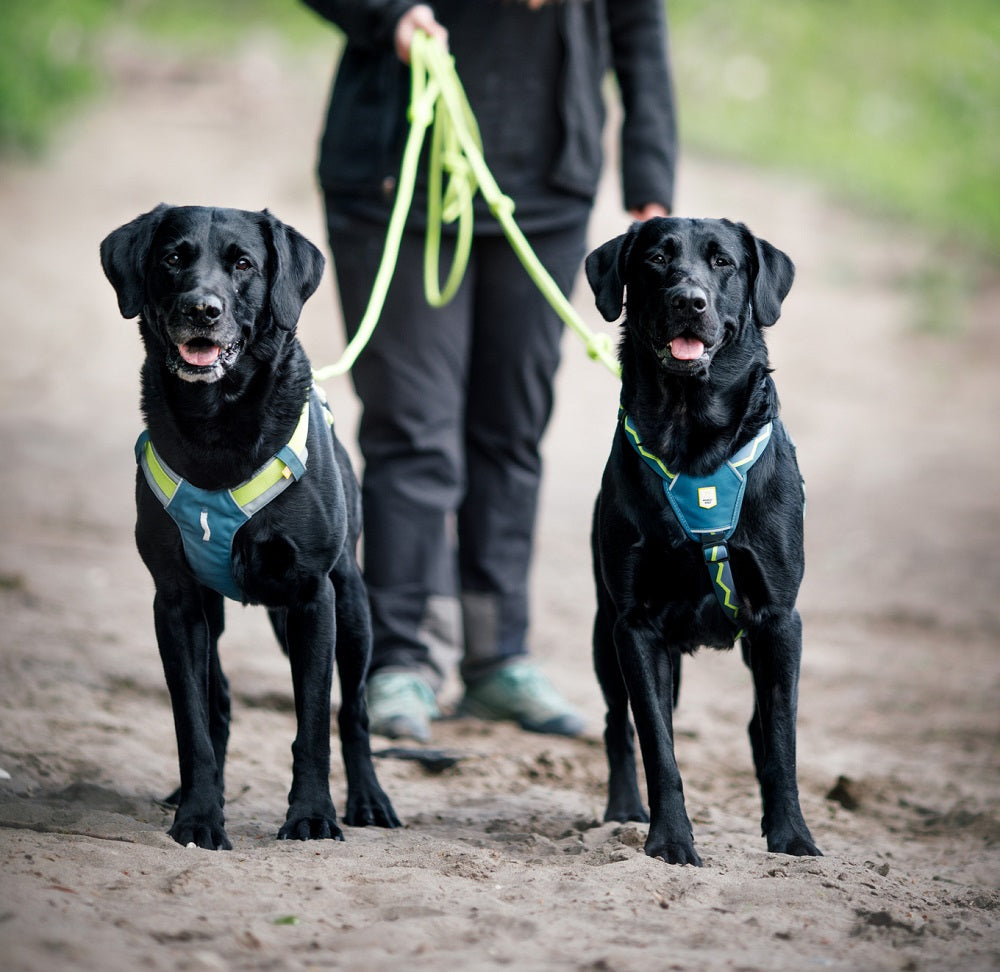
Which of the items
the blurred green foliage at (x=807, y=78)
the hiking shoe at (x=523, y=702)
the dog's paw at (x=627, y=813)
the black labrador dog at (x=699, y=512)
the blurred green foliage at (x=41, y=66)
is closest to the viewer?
the black labrador dog at (x=699, y=512)

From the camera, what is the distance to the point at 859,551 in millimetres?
7918

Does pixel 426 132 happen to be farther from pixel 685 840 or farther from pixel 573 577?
pixel 573 577

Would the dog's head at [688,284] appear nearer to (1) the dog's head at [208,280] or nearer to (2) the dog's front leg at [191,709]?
(1) the dog's head at [208,280]

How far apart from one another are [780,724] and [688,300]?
958mm

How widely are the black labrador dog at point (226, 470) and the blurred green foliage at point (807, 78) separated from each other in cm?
1281

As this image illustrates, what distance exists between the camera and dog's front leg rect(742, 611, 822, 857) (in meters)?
3.11

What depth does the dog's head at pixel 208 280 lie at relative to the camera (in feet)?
9.85

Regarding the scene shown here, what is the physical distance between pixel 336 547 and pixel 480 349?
1505 mm

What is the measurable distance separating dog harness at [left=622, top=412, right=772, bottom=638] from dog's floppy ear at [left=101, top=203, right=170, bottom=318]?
3.99 ft

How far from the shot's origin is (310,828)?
3.09m

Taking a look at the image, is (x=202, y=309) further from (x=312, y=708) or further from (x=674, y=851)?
(x=674, y=851)

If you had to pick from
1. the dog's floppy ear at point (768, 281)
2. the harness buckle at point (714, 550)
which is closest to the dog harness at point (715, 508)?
the harness buckle at point (714, 550)

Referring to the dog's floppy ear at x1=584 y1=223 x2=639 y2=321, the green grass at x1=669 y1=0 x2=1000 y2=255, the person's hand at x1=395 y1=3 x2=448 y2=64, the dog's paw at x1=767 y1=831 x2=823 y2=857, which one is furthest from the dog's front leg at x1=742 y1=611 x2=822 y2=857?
the green grass at x1=669 y1=0 x2=1000 y2=255

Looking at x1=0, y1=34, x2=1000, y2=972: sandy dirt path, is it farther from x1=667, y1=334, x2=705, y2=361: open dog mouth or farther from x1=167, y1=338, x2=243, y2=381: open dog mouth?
x1=667, y1=334, x2=705, y2=361: open dog mouth
